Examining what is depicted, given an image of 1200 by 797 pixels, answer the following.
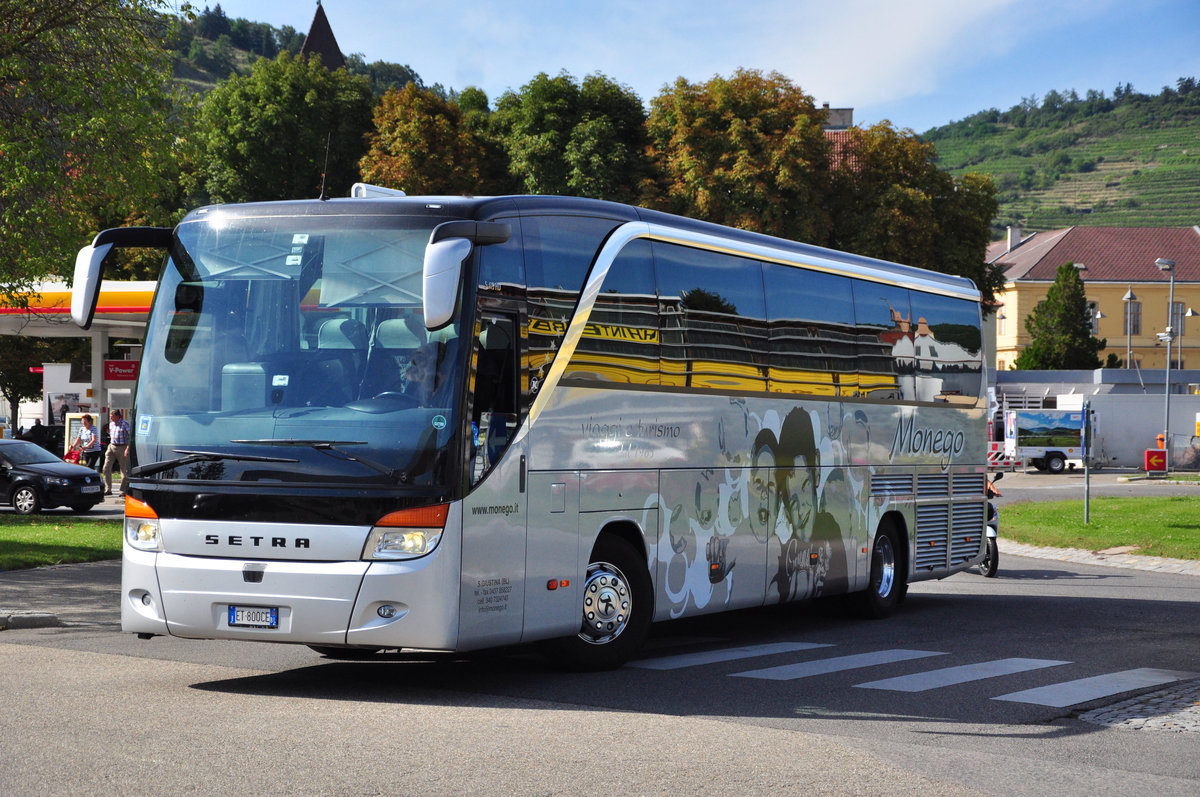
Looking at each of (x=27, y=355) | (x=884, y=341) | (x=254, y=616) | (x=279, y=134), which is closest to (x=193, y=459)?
(x=254, y=616)

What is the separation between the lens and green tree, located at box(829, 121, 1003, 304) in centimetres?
4662

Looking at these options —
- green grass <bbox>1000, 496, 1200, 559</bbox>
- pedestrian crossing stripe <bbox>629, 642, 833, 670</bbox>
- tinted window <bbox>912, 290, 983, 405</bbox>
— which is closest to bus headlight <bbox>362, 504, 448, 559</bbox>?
pedestrian crossing stripe <bbox>629, 642, 833, 670</bbox>

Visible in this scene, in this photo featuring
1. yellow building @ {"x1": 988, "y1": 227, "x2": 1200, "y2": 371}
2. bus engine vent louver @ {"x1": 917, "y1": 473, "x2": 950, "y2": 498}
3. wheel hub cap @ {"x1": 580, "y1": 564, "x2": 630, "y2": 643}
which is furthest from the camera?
yellow building @ {"x1": 988, "y1": 227, "x2": 1200, "y2": 371}

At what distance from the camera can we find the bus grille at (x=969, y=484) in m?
16.9

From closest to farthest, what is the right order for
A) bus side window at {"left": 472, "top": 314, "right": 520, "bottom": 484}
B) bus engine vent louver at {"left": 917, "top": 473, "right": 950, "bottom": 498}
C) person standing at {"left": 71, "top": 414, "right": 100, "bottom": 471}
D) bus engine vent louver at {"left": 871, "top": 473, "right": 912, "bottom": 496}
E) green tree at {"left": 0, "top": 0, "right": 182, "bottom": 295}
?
bus side window at {"left": 472, "top": 314, "right": 520, "bottom": 484} < bus engine vent louver at {"left": 871, "top": 473, "right": 912, "bottom": 496} < bus engine vent louver at {"left": 917, "top": 473, "right": 950, "bottom": 498} < green tree at {"left": 0, "top": 0, "right": 182, "bottom": 295} < person standing at {"left": 71, "top": 414, "right": 100, "bottom": 471}

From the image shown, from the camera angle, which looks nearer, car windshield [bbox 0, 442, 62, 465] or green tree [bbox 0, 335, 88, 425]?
car windshield [bbox 0, 442, 62, 465]

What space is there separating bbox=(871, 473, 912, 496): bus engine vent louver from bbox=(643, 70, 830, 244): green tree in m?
29.3

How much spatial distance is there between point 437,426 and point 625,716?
219 cm

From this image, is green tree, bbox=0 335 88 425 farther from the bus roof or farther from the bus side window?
the bus side window

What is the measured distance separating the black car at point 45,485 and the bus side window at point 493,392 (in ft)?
71.5

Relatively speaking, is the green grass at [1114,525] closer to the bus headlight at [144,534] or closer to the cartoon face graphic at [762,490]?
the cartoon face graphic at [762,490]

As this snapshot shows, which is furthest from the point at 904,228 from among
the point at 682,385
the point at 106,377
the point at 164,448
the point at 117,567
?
the point at 164,448

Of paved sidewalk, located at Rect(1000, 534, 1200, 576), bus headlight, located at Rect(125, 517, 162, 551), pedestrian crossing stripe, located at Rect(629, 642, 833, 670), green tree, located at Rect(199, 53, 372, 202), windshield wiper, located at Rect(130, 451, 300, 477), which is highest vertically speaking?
green tree, located at Rect(199, 53, 372, 202)

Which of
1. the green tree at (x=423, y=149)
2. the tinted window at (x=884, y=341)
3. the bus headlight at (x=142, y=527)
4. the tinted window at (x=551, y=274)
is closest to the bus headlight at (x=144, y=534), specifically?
the bus headlight at (x=142, y=527)
